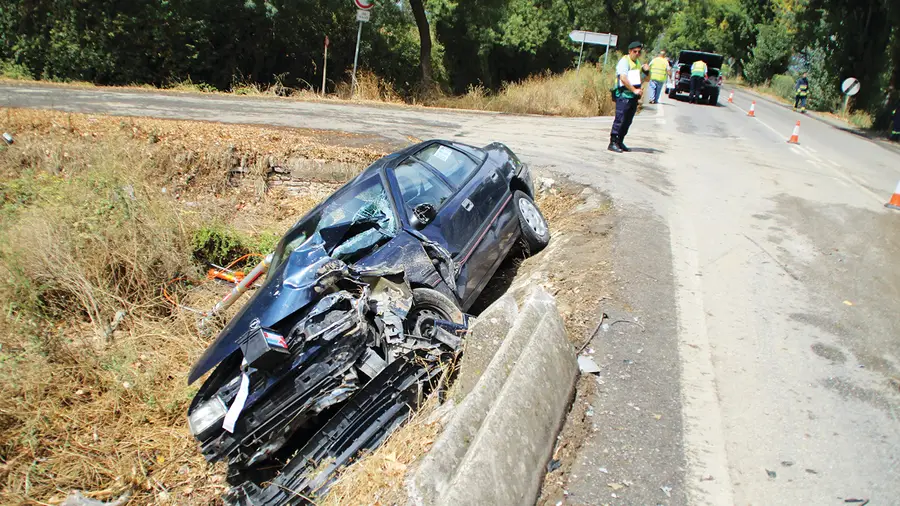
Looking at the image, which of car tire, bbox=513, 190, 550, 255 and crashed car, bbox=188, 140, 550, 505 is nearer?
crashed car, bbox=188, 140, 550, 505

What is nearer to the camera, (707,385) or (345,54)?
(707,385)

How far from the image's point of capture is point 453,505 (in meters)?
2.70

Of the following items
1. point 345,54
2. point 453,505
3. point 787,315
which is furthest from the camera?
point 345,54

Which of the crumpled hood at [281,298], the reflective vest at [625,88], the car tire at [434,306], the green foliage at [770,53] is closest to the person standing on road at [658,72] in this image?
the reflective vest at [625,88]

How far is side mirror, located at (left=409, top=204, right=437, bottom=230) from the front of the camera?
530 cm

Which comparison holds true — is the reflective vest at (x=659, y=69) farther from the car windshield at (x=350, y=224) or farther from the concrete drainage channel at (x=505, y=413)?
the concrete drainage channel at (x=505, y=413)

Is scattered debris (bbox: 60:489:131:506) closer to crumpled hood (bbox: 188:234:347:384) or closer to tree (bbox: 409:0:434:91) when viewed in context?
crumpled hood (bbox: 188:234:347:384)

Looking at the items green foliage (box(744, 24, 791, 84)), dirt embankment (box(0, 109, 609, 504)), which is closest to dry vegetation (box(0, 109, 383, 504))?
dirt embankment (box(0, 109, 609, 504))

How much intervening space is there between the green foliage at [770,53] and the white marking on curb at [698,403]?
47107 millimetres

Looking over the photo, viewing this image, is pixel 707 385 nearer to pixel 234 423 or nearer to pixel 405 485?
pixel 405 485

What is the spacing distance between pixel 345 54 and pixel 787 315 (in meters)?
20.6

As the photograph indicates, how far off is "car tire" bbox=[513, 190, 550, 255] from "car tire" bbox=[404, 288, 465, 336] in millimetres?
2226

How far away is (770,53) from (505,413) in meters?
50.8

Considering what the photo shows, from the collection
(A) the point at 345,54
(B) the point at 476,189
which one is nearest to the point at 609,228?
(B) the point at 476,189
